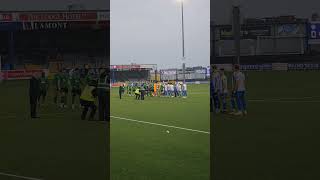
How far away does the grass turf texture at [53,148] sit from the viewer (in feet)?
24.5

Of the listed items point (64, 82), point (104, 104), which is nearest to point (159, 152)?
point (104, 104)

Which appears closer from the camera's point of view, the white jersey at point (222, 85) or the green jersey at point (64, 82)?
the white jersey at point (222, 85)

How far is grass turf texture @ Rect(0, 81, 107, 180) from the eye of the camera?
7.46 m

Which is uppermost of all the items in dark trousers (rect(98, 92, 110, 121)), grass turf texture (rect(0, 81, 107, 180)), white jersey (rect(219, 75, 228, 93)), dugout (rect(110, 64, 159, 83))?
dugout (rect(110, 64, 159, 83))

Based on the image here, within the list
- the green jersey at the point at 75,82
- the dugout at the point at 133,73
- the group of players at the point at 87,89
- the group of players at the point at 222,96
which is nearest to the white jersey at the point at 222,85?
the group of players at the point at 222,96

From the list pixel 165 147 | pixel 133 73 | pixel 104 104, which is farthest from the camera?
pixel 133 73

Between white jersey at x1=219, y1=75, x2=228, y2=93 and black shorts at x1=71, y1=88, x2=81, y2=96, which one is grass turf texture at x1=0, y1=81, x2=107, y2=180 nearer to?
black shorts at x1=71, y1=88, x2=81, y2=96

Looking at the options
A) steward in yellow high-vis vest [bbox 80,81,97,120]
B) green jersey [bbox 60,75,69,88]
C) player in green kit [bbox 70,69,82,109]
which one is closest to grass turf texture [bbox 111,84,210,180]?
steward in yellow high-vis vest [bbox 80,81,97,120]

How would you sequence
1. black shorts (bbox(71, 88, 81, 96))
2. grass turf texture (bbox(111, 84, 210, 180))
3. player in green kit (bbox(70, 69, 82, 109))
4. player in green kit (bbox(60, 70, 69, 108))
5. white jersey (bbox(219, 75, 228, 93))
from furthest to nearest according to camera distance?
player in green kit (bbox(60, 70, 69, 108)), player in green kit (bbox(70, 69, 82, 109)), black shorts (bbox(71, 88, 81, 96)), white jersey (bbox(219, 75, 228, 93)), grass turf texture (bbox(111, 84, 210, 180))

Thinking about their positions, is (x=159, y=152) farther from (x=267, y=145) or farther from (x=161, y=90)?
(x=161, y=90)

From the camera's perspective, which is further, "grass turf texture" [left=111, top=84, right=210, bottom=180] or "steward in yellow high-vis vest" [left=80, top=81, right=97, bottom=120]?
"steward in yellow high-vis vest" [left=80, top=81, right=97, bottom=120]

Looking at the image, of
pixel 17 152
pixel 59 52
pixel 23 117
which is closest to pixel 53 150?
pixel 17 152

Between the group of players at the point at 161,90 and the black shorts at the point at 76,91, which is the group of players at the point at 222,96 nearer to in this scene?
the black shorts at the point at 76,91

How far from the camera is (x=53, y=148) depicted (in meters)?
9.83
